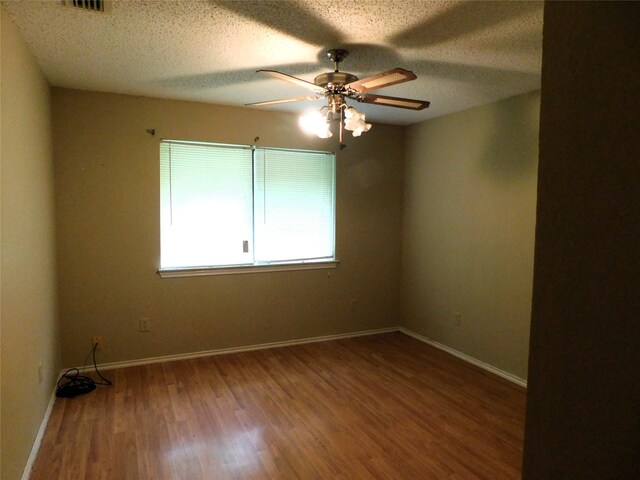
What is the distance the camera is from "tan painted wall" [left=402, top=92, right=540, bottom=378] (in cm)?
347

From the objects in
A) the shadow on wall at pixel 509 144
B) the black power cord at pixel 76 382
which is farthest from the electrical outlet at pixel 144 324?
the shadow on wall at pixel 509 144

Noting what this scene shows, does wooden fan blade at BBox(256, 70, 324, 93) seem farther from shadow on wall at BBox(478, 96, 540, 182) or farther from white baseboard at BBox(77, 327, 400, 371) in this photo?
white baseboard at BBox(77, 327, 400, 371)

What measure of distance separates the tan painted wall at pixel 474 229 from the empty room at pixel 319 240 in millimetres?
25

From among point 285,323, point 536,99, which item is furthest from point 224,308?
point 536,99

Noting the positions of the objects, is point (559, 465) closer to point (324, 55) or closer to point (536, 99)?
point (324, 55)

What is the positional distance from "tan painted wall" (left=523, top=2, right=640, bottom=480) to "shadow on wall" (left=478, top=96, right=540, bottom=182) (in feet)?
9.40

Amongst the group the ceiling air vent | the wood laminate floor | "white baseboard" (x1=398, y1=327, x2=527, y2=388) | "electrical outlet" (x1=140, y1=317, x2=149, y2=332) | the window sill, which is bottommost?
the wood laminate floor

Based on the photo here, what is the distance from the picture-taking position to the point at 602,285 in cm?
68

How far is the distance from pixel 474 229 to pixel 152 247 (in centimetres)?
309

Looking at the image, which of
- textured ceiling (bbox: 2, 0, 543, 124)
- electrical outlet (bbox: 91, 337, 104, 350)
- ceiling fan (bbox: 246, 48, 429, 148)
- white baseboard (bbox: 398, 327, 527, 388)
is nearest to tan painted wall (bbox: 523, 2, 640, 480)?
textured ceiling (bbox: 2, 0, 543, 124)

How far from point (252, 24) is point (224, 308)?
8.91ft

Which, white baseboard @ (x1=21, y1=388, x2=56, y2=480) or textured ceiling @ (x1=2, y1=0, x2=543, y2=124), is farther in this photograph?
white baseboard @ (x1=21, y1=388, x2=56, y2=480)

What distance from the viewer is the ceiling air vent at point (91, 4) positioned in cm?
197

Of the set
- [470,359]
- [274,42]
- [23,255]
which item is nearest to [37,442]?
[23,255]
